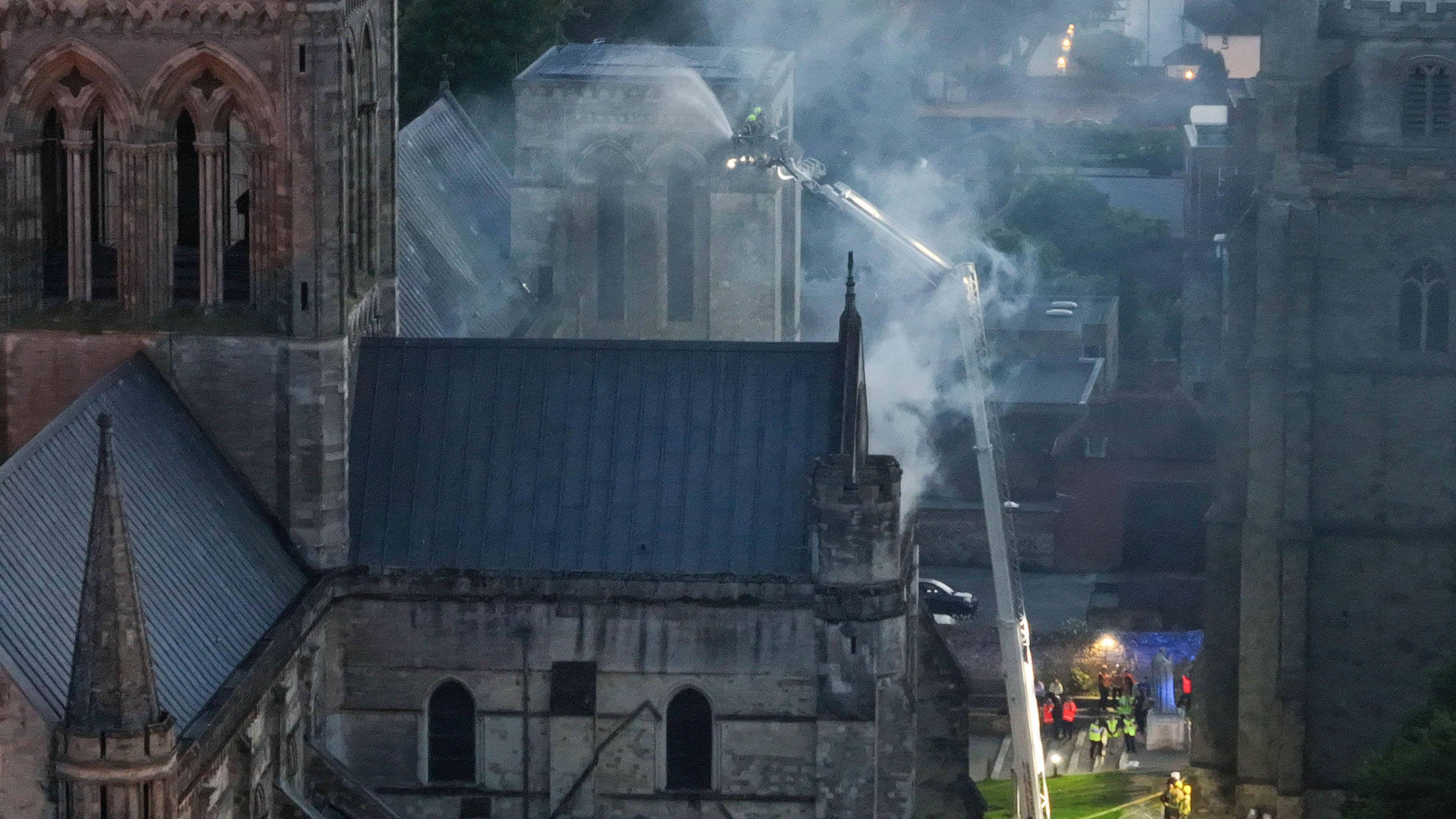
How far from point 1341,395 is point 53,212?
1244 inches

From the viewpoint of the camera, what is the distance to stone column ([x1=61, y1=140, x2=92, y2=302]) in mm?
45562

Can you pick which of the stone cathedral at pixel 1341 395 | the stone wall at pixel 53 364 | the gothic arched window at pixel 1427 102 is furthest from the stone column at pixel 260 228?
the gothic arched window at pixel 1427 102

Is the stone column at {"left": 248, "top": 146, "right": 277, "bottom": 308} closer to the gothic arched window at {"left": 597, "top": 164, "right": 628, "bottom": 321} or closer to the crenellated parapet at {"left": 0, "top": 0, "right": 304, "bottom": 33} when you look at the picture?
the crenellated parapet at {"left": 0, "top": 0, "right": 304, "bottom": 33}

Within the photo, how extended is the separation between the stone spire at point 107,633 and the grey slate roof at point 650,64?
3397 centimetres

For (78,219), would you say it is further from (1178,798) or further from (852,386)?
(1178,798)

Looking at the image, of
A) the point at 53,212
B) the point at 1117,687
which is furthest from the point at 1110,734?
the point at 53,212

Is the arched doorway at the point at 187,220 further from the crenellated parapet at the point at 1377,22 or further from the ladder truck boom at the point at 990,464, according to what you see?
the crenellated parapet at the point at 1377,22

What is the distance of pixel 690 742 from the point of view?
4609cm

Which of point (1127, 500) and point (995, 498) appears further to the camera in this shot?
point (1127, 500)

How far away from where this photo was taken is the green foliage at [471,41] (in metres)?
97.2

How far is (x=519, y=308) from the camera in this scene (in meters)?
65.9

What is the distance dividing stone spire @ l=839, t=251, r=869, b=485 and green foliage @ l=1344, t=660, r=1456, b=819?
11.8 metres

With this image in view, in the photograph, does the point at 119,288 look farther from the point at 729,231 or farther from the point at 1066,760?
the point at 1066,760

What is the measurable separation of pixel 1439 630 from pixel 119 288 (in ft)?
110
